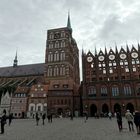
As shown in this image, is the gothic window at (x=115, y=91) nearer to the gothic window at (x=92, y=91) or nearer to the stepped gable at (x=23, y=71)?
the gothic window at (x=92, y=91)

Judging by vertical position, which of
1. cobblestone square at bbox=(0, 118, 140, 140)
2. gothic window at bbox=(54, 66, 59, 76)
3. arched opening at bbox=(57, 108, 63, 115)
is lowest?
cobblestone square at bbox=(0, 118, 140, 140)

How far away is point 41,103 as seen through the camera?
2361 inches

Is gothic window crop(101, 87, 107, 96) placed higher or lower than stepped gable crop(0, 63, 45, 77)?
lower

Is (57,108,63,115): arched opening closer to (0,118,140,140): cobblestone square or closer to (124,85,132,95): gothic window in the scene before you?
(124,85,132,95): gothic window

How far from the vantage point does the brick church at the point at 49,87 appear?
5881cm

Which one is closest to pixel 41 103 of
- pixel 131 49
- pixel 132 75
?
pixel 132 75

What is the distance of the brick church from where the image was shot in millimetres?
58812

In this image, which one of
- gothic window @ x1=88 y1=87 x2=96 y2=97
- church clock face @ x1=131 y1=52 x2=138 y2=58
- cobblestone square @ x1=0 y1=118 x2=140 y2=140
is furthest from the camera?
church clock face @ x1=131 y1=52 x2=138 y2=58

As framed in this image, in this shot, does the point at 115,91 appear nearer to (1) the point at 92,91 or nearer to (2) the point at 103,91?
(2) the point at 103,91

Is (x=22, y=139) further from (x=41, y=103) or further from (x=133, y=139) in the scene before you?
(x=41, y=103)

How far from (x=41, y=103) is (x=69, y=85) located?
450 inches

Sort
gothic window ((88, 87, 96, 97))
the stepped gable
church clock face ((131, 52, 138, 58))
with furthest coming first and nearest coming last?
the stepped gable → church clock face ((131, 52, 138, 58)) → gothic window ((88, 87, 96, 97))

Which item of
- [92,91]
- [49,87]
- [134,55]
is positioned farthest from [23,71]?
[134,55]

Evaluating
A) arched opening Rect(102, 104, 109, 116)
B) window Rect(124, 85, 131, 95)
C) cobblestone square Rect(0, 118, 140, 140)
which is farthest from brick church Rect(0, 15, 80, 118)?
cobblestone square Rect(0, 118, 140, 140)
